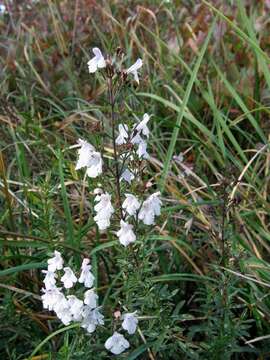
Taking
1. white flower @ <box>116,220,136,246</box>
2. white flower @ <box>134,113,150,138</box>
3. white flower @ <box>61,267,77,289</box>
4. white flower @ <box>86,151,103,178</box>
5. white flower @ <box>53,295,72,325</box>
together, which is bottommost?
white flower @ <box>53,295,72,325</box>

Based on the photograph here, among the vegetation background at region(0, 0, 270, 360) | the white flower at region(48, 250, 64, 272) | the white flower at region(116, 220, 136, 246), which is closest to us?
the white flower at region(116, 220, 136, 246)

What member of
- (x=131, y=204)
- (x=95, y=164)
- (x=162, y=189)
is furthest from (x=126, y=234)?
(x=162, y=189)

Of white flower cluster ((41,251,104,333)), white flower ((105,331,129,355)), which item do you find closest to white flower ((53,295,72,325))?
white flower cluster ((41,251,104,333))

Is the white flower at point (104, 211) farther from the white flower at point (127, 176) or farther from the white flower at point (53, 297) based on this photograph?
the white flower at point (53, 297)

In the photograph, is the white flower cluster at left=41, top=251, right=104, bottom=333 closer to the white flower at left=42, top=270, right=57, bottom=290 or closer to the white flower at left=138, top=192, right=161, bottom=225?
the white flower at left=42, top=270, right=57, bottom=290

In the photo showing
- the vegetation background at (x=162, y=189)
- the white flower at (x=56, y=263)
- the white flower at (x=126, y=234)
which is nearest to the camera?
the white flower at (x=126, y=234)

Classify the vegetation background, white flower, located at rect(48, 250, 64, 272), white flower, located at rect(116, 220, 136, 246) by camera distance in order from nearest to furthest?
white flower, located at rect(116, 220, 136, 246) < white flower, located at rect(48, 250, 64, 272) < the vegetation background

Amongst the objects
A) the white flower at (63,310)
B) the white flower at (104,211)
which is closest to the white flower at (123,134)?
the white flower at (104,211)
